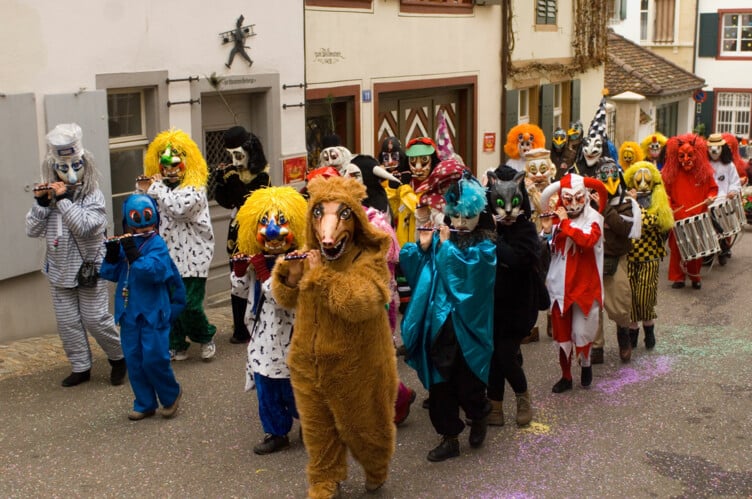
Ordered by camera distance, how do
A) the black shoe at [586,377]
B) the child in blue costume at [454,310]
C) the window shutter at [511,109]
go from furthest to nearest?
the window shutter at [511,109] → the black shoe at [586,377] → the child in blue costume at [454,310]

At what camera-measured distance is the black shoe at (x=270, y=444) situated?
21.5ft

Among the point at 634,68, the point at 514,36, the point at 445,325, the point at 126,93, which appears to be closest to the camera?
the point at 445,325

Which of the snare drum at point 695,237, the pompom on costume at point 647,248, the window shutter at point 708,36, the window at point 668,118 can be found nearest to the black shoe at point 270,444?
the pompom on costume at point 647,248

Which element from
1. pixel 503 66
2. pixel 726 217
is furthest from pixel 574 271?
pixel 503 66

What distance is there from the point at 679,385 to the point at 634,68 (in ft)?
76.9

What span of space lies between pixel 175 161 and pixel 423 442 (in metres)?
3.12

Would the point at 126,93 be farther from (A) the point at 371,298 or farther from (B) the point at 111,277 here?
(A) the point at 371,298

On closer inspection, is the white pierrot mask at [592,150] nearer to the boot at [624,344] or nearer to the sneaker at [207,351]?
the boot at [624,344]

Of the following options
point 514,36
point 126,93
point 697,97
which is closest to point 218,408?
Answer: point 126,93

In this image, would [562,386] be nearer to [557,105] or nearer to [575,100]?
[557,105]

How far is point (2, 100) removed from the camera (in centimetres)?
859

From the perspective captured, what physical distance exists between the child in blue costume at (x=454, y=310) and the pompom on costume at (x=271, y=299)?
76 cm

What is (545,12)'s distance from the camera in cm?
2011

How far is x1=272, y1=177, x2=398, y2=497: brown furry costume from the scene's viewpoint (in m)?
5.59
